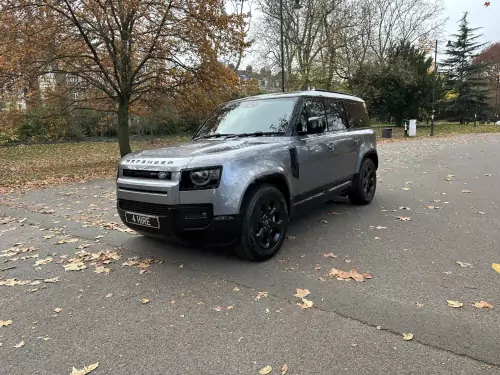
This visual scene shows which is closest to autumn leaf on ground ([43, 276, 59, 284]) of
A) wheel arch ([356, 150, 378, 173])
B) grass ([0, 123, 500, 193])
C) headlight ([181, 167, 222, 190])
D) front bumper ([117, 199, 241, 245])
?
front bumper ([117, 199, 241, 245])

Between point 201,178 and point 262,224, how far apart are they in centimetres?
93

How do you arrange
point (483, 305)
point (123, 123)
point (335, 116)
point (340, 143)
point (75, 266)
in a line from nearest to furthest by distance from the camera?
point (483, 305)
point (75, 266)
point (340, 143)
point (335, 116)
point (123, 123)

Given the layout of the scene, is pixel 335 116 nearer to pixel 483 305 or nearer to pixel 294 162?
pixel 294 162

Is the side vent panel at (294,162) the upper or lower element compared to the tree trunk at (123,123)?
lower

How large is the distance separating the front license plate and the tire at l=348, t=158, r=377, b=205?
148 inches

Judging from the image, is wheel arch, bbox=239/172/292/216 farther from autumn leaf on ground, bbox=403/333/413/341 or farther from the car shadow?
autumn leaf on ground, bbox=403/333/413/341

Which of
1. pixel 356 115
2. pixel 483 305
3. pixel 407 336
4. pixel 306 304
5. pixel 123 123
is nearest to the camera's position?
pixel 407 336

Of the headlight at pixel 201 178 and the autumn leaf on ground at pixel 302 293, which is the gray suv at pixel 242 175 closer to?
the headlight at pixel 201 178

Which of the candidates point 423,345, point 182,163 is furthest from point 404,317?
point 182,163

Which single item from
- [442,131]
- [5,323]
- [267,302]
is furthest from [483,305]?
[442,131]

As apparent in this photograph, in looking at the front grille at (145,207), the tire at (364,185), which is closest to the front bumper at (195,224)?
the front grille at (145,207)

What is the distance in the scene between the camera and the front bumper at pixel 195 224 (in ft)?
12.6

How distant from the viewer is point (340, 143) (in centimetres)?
585

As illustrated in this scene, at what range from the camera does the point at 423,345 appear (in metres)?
2.71
